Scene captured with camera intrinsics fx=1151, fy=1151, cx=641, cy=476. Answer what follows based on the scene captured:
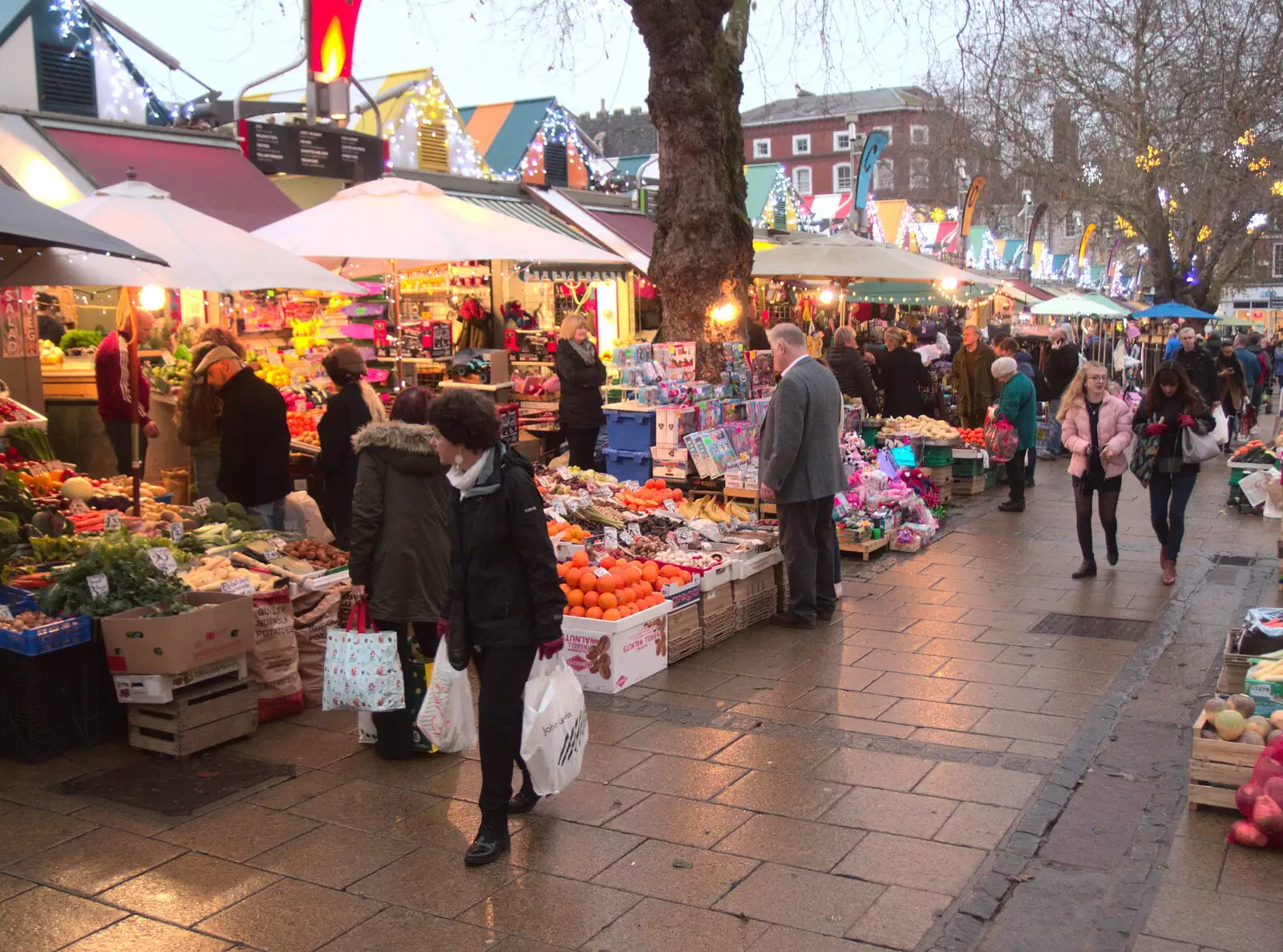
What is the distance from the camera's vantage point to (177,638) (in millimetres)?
5250

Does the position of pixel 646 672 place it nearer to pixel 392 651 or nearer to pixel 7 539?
pixel 392 651

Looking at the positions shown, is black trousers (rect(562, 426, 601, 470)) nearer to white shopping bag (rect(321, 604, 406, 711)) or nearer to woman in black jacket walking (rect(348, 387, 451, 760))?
woman in black jacket walking (rect(348, 387, 451, 760))

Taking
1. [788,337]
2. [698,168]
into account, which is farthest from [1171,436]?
[698,168]

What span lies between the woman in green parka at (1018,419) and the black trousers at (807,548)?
507cm

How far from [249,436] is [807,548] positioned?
3.70 metres

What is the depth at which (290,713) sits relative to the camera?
6.05 m

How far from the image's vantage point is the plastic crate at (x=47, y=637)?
206 inches

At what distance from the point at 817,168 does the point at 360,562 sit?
73846mm

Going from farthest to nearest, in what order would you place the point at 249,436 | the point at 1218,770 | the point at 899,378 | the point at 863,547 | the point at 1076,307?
the point at 1076,307 → the point at 899,378 → the point at 863,547 → the point at 249,436 → the point at 1218,770

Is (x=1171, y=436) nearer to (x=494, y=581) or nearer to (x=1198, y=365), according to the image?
(x=494, y=581)

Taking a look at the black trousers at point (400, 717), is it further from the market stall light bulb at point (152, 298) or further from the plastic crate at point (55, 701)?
the market stall light bulb at point (152, 298)

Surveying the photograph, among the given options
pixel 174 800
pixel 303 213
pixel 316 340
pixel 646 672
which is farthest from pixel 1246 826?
pixel 316 340

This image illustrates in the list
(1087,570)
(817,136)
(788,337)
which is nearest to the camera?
(788,337)

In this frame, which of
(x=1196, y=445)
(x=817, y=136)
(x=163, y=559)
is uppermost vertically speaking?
(x=817, y=136)
